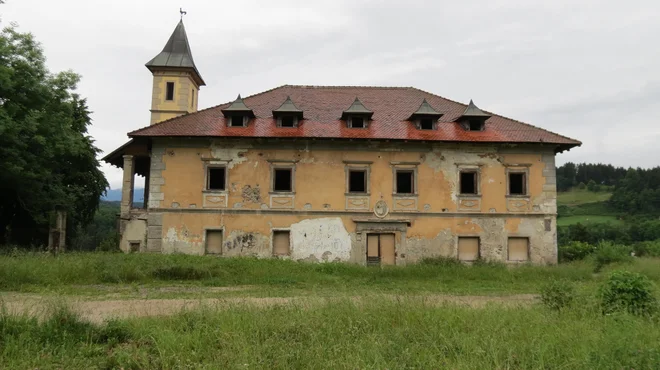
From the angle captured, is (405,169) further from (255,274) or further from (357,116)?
(255,274)

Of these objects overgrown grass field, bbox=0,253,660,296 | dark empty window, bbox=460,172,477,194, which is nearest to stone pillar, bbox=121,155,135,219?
overgrown grass field, bbox=0,253,660,296

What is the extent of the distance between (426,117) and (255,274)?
10.6 metres

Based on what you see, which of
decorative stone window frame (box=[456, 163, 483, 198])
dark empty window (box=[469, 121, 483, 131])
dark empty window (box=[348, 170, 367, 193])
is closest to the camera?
decorative stone window frame (box=[456, 163, 483, 198])

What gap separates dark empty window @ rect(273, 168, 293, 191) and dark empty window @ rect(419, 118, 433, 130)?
6.12 m

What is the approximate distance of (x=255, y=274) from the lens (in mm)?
14656

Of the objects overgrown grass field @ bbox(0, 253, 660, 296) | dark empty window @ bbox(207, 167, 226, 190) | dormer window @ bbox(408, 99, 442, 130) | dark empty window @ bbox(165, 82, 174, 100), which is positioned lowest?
overgrown grass field @ bbox(0, 253, 660, 296)

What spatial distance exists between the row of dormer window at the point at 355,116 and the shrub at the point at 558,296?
487 inches

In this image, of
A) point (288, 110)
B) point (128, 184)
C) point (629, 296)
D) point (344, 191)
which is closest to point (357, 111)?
point (288, 110)

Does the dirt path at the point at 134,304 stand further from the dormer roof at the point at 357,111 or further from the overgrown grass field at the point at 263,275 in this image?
the dormer roof at the point at 357,111

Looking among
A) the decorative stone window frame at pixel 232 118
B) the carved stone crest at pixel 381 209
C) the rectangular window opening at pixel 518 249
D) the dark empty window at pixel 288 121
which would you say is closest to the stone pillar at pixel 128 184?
the decorative stone window frame at pixel 232 118

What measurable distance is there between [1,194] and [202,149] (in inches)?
404

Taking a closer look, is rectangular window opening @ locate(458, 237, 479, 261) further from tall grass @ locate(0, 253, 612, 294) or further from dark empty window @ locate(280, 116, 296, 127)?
dark empty window @ locate(280, 116, 296, 127)

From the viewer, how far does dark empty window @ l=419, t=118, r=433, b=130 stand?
2052 cm

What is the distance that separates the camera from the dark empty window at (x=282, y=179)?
1977 cm
